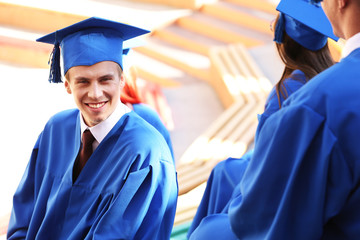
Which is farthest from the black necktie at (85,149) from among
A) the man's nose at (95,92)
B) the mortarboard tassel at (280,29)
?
the mortarboard tassel at (280,29)

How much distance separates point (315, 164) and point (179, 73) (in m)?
5.85

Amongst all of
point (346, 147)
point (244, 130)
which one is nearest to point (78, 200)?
point (346, 147)

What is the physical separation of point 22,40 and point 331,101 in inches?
241

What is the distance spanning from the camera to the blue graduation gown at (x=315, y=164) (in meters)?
1.42

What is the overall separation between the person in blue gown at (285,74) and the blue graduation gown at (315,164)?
939 millimetres

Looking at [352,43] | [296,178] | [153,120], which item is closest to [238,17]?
[153,120]

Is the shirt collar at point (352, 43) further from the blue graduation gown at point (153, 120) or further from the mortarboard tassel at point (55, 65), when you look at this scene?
the blue graduation gown at point (153, 120)

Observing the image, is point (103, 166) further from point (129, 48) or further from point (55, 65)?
point (129, 48)

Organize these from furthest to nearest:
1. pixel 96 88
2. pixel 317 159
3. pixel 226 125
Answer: pixel 226 125 < pixel 96 88 < pixel 317 159

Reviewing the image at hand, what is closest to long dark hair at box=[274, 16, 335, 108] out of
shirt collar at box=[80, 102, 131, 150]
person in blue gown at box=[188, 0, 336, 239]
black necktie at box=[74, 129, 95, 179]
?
person in blue gown at box=[188, 0, 336, 239]

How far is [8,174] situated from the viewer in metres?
4.70

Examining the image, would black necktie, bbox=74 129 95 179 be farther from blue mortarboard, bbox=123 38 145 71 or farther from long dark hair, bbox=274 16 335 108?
long dark hair, bbox=274 16 335 108

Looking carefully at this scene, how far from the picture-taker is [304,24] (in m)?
2.48

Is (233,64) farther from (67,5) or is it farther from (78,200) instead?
(78,200)
